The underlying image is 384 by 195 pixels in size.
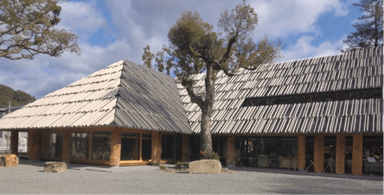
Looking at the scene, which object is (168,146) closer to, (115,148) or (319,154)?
(115,148)

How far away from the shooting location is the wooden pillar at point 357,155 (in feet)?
62.6

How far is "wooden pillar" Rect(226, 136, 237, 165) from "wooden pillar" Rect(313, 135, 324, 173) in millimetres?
5252

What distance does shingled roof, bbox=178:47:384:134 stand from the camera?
63.5 ft

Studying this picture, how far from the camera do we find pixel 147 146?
22.5 meters

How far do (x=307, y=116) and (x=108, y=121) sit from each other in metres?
11.3

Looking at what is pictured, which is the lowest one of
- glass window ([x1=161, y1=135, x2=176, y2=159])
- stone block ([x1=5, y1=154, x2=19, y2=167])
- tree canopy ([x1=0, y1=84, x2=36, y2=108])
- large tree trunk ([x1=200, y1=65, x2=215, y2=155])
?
stone block ([x1=5, y1=154, x2=19, y2=167])

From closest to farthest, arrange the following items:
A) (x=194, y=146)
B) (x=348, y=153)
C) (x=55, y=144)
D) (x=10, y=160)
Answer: (x=348, y=153) → (x=10, y=160) → (x=55, y=144) → (x=194, y=146)

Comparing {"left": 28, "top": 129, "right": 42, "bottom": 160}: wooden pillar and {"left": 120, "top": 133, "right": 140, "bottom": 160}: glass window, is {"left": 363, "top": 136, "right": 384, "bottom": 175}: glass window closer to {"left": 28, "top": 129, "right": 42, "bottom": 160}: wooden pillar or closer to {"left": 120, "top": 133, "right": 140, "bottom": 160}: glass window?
{"left": 120, "top": 133, "right": 140, "bottom": 160}: glass window

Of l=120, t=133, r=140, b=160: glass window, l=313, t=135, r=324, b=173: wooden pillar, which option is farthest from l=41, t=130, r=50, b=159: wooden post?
l=313, t=135, r=324, b=173: wooden pillar

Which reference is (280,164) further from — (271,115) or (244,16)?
(244,16)

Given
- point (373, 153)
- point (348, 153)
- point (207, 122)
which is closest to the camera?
point (373, 153)

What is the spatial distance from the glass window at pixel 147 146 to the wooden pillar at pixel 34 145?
8060 mm

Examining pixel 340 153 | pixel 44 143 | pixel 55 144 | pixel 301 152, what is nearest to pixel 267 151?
pixel 301 152

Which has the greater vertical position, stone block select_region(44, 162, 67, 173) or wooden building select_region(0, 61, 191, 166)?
wooden building select_region(0, 61, 191, 166)
